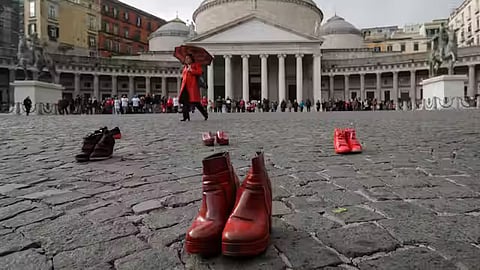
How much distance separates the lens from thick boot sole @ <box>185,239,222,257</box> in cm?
191

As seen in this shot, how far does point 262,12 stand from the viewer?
60.8 m

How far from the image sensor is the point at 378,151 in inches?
227

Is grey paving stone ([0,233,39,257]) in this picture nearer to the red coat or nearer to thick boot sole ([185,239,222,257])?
thick boot sole ([185,239,222,257])

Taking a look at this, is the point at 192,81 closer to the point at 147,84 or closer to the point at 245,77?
the point at 245,77

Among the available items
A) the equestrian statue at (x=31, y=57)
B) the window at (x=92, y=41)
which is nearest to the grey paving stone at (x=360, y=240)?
the equestrian statue at (x=31, y=57)

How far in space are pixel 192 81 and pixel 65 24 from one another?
57167 mm

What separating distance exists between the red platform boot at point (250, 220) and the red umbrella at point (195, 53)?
1024 centimetres

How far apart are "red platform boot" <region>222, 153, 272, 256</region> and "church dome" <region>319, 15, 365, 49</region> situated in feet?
234

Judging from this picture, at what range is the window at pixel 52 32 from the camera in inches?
2354

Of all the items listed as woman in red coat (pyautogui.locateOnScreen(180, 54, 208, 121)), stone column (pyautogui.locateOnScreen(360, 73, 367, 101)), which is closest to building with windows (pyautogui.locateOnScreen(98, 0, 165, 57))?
stone column (pyautogui.locateOnScreen(360, 73, 367, 101))

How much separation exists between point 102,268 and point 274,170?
264 centimetres

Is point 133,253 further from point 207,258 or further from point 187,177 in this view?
point 187,177

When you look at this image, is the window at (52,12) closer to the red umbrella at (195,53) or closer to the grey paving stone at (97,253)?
the red umbrella at (195,53)

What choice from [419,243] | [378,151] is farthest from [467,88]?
[419,243]
